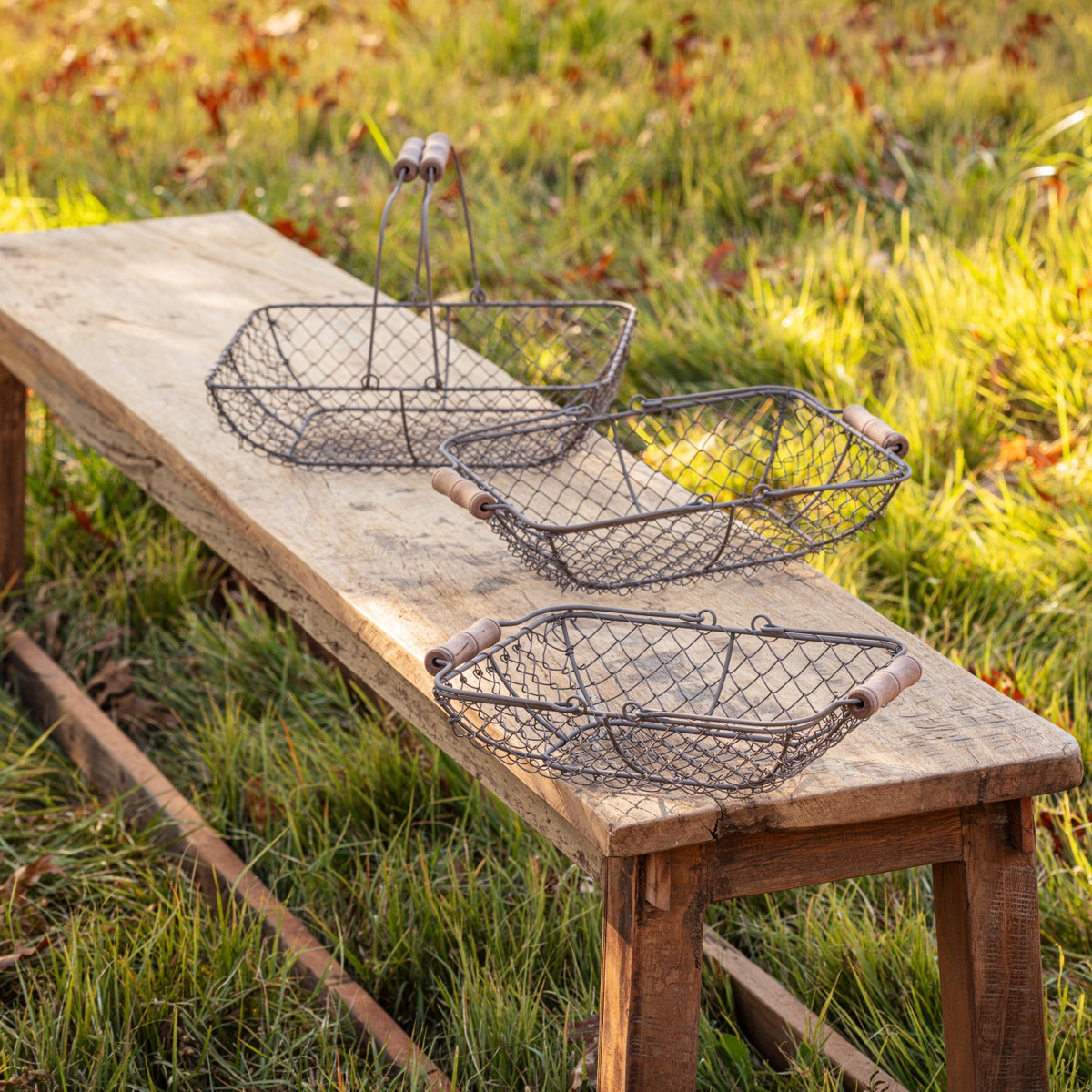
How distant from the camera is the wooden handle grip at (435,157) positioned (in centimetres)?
179

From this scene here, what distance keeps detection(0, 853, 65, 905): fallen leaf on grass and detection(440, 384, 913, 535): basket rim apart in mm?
995

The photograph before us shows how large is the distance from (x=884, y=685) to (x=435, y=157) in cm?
103

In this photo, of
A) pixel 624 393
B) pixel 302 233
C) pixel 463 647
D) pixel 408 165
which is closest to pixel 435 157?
pixel 408 165

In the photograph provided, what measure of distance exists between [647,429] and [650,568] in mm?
1754

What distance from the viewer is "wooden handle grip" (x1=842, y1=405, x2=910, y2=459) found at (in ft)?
5.31

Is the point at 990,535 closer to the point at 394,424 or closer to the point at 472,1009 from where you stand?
the point at 394,424

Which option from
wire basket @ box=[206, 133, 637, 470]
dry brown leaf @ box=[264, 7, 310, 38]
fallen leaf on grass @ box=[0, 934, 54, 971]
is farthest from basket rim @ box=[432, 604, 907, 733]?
dry brown leaf @ box=[264, 7, 310, 38]

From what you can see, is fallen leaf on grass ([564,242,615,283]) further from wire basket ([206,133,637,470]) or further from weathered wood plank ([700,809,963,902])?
weathered wood plank ([700,809,963,902])

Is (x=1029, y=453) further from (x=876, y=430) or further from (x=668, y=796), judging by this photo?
(x=668, y=796)

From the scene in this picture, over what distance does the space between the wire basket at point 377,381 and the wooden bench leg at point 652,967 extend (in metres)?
0.80

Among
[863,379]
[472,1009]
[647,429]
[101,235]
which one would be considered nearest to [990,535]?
[863,379]

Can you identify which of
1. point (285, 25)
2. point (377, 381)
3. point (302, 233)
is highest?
point (285, 25)

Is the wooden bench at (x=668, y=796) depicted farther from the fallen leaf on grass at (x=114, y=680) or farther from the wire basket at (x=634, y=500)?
the fallen leaf on grass at (x=114, y=680)

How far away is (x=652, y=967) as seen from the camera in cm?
124
